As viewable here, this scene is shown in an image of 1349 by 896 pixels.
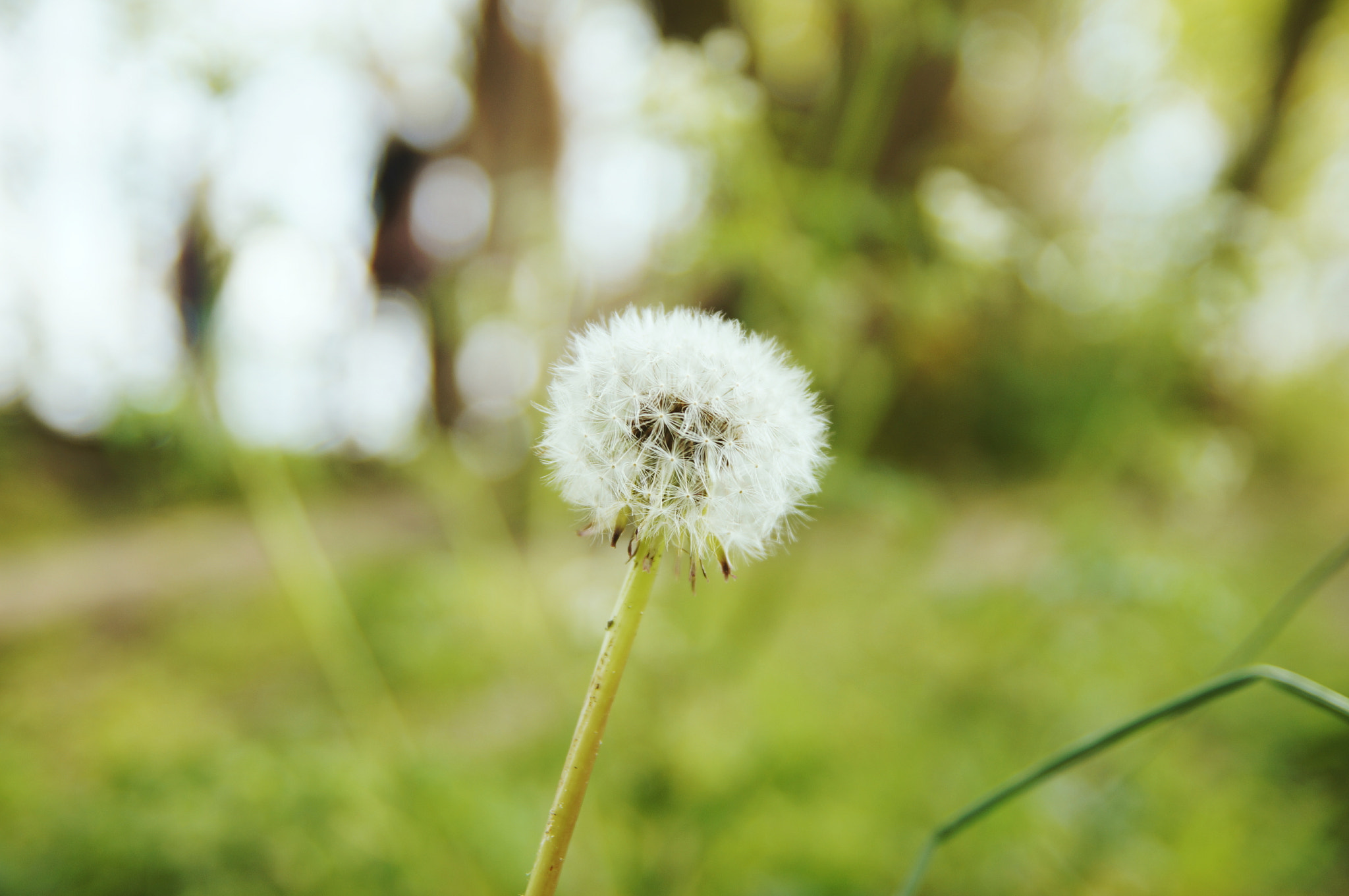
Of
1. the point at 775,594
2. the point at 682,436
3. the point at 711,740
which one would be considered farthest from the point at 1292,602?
the point at 711,740

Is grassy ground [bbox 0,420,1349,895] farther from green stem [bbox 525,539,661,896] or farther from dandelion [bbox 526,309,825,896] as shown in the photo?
green stem [bbox 525,539,661,896]

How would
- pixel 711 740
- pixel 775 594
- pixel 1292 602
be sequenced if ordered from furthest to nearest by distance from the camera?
pixel 711 740 < pixel 775 594 < pixel 1292 602

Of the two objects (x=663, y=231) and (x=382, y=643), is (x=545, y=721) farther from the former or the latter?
(x=663, y=231)

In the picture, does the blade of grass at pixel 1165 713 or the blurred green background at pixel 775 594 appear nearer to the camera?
the blade of grass at pixel 1165 713

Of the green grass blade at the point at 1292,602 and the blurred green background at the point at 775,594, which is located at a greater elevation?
the blurred green background at the point at 775,594

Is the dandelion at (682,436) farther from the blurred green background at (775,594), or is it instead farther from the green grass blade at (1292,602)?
the green grass blade at (1292,602)

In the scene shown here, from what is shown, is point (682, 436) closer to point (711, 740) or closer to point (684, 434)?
point (684, 434)

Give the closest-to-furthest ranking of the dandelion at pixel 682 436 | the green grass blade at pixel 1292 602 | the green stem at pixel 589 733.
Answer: the green stem at pixel 589 733 → the dandelion at pixel 682 436 → the green grass blade at pixel 1292 602

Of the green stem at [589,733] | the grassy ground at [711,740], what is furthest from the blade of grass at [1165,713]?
the grassy ground at [711,740]
